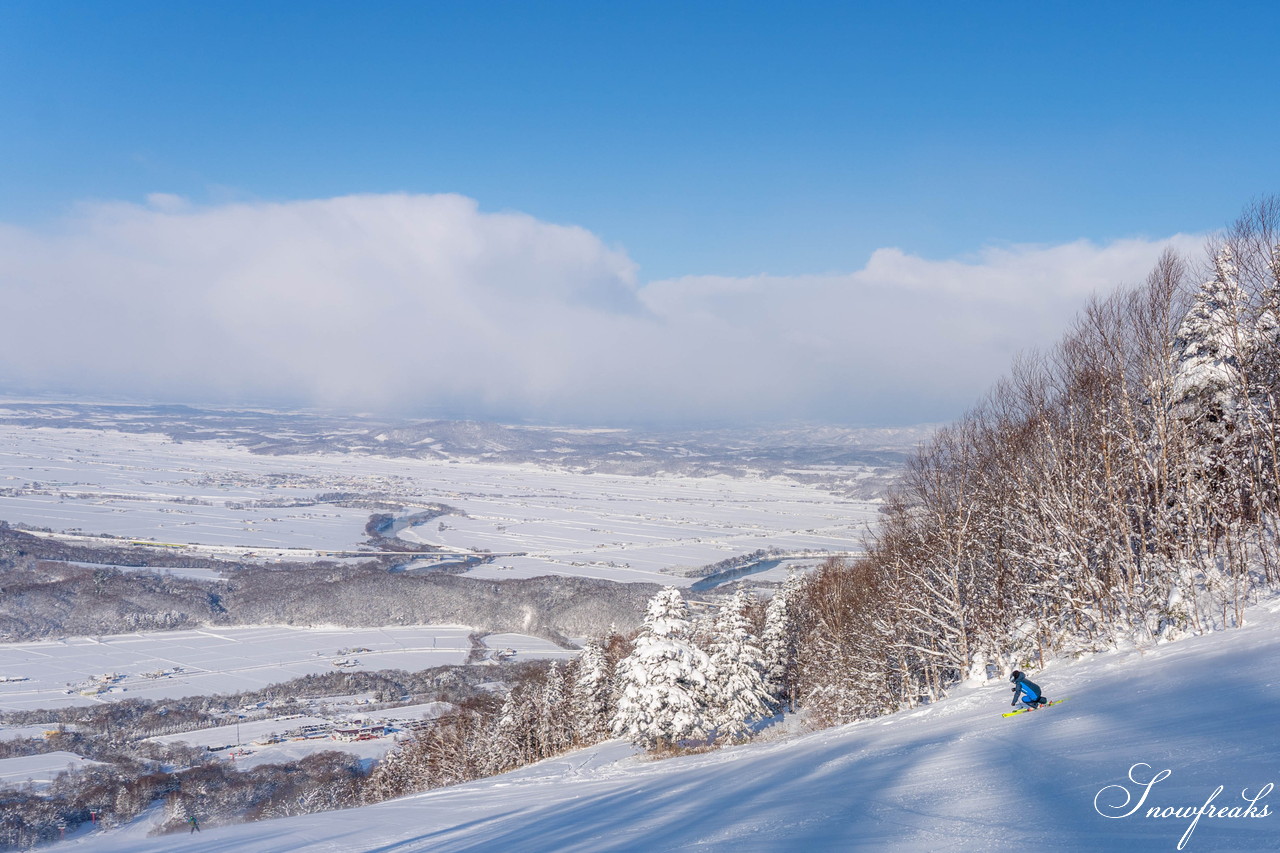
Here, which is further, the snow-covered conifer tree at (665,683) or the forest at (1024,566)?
the snow-covered conifer tree at (665,683)

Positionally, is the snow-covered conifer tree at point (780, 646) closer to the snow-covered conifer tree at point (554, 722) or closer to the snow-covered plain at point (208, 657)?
the snow-covered conifer tree at point (554, 722)

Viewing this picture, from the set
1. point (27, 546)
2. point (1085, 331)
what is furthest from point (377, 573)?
point (1085, 331)

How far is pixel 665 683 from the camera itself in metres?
19.3

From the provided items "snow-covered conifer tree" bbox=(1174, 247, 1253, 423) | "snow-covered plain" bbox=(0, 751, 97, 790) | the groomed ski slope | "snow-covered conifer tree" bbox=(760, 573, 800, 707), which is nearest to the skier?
the groomed ski slope

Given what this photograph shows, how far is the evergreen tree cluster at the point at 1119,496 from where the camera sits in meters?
10.5

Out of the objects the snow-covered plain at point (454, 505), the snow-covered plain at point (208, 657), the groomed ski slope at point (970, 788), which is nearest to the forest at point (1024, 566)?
the groomed ski slope at point (970, 788)

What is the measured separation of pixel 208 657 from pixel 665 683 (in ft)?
149

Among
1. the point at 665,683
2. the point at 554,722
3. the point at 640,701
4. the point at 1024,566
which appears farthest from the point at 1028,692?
the point at 554,722

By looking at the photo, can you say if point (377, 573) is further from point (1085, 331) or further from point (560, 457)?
point (560, 457)

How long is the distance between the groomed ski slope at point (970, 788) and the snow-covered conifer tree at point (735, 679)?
36.8ft

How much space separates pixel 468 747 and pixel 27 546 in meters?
67.3
